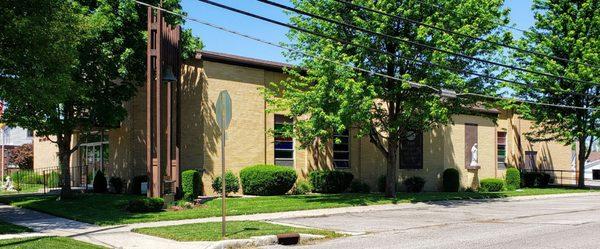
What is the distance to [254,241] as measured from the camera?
1158cm

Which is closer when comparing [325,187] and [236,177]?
[236,177]

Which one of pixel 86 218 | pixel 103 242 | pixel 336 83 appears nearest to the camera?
pixel 103 242

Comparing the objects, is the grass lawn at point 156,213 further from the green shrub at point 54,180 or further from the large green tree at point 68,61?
the green shrub at point 54,180

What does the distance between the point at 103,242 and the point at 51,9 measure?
7.60 m

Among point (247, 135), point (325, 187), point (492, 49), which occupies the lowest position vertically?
point (325, 187)

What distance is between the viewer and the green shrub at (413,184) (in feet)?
101

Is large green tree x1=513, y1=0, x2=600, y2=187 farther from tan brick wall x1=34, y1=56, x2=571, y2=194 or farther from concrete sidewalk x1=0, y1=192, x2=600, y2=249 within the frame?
concrete sidewalk x1=0, y1=192, x2=600, y2=249

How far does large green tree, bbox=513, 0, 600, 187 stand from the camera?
31984 mm

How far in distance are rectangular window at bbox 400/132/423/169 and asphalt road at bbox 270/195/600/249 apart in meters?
10.4

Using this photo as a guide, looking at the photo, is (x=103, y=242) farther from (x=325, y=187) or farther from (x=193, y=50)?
(x=325, y=187)

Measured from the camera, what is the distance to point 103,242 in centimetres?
1191

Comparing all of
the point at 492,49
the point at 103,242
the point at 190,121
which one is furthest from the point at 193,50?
the point at 103,242

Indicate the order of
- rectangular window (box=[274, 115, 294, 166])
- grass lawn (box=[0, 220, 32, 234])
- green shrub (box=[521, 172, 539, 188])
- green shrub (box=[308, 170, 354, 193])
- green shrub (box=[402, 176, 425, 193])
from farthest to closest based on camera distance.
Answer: green shrub (box=[521, 172, 539, 188]), green shrub (box=[402, 176, 425, 193]), green shrub (box=[308, 170, 354, 193]), rectangular window (box=[274, 115, 294, 166]), grass lawn (box=[0, 220, 32, 234])

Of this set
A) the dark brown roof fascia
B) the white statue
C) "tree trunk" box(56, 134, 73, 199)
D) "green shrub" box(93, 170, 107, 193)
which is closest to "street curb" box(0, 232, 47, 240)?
"tree trunk" box(56, 134, 73, 199)
